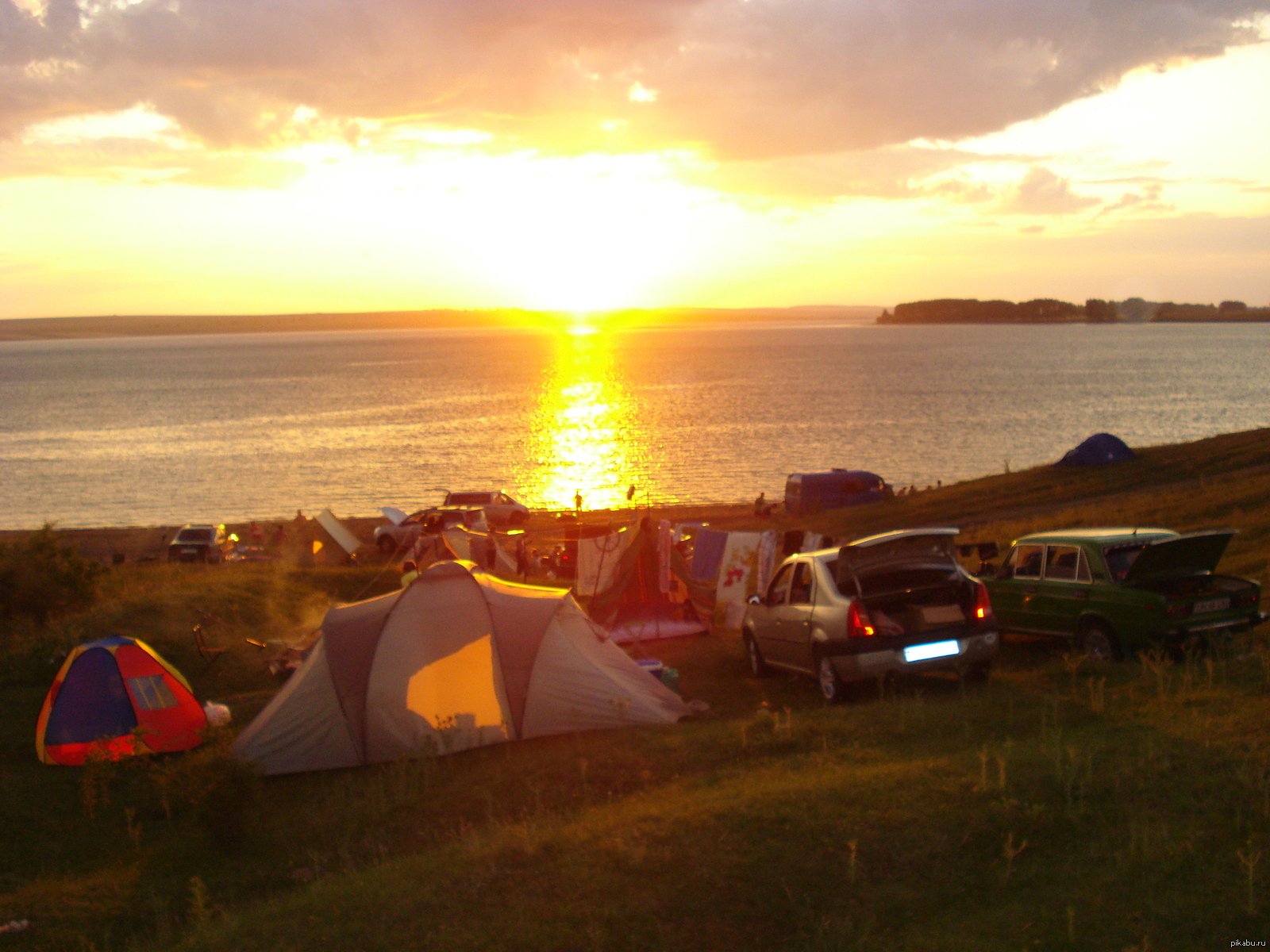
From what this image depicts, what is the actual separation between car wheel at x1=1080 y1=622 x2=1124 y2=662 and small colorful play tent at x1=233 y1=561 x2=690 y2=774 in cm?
425

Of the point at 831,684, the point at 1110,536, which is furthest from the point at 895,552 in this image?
the point at 1110,536

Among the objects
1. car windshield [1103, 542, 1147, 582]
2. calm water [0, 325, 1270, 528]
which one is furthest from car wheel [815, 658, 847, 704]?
calm water [0, 325, 1270, 528]

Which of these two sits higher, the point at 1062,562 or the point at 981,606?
the point at 1062,562

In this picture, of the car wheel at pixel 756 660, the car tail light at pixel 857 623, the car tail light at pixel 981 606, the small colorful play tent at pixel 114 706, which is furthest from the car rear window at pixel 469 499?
the car tail light at pixel 981 606

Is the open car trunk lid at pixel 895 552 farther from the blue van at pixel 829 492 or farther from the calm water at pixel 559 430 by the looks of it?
the calm water at pixel 559 430

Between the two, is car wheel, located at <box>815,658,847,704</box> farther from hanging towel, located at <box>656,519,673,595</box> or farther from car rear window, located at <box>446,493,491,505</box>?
car rear window, located at <box>446,493,491,505</box>

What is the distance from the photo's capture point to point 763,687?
1154 centimetres

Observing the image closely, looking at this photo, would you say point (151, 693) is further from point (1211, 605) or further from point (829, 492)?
point (829, 492)

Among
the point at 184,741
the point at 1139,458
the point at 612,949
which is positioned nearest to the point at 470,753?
the point at 184,741

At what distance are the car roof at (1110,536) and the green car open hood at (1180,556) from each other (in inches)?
8.4

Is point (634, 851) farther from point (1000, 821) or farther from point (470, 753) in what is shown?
point (470, 753)

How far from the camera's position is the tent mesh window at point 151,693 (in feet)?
34.8

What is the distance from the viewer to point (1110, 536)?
404 inches

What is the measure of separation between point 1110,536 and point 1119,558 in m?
0.33
